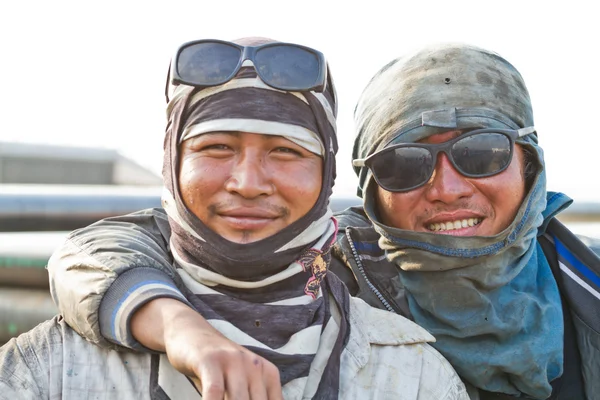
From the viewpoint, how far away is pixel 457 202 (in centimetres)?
234

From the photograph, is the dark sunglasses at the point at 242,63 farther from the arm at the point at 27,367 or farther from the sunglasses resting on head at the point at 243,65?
the arm at the point at 27,367

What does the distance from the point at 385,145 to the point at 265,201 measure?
83 cm

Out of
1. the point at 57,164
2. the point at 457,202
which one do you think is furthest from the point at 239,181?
the point at 57,164

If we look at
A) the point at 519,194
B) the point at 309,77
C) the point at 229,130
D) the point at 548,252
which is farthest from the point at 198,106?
the point at 548,252

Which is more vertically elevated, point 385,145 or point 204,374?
point 385,145

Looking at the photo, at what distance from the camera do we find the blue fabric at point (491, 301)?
7.39 ft

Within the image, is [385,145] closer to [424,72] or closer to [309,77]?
[424,72]

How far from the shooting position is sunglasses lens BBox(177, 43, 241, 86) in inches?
A: 71.7

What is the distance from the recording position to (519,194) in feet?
7.98

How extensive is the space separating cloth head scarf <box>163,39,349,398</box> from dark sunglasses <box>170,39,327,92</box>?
24mm

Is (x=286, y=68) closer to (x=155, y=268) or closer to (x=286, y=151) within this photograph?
(x=286, y=151)

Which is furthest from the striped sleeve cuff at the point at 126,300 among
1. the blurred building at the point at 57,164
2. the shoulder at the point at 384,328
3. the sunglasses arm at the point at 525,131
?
the blurred building at the point at 57,164

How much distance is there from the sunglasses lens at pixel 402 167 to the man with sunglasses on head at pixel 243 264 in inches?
18.7

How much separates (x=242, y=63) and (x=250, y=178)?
1.07 ft
